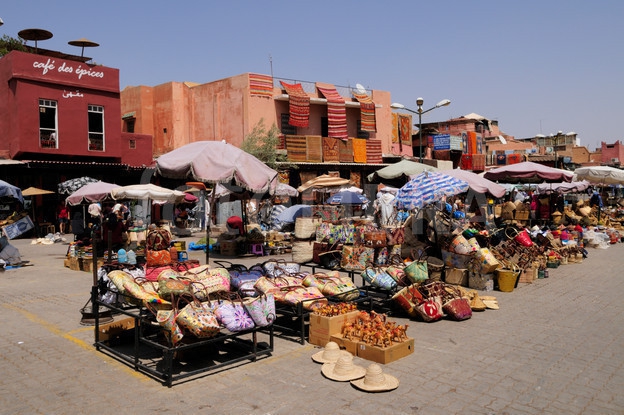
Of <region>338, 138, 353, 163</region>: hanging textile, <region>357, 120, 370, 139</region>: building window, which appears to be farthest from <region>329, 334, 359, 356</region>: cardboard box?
<region>357, 120, 370, 139</region>: building window

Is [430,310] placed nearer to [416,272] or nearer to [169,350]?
[416,272]

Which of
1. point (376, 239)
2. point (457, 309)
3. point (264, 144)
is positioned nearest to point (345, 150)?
point (264, 144)

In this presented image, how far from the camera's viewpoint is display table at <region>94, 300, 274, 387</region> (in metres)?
5.21

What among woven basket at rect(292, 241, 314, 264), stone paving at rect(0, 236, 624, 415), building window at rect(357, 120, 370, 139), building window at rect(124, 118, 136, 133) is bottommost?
stone paving at rect(0, 236, 624, 415)

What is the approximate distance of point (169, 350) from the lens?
16.1 ft

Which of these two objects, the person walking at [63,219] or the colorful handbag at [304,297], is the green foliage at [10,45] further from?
the colorful handbag at [304,297]

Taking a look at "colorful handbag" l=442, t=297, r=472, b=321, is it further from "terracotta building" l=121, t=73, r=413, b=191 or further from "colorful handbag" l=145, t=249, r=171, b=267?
"terracotta building" l=121, t=73, r=413, b=191

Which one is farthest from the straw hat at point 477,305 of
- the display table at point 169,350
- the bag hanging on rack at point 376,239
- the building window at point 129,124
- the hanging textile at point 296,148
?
the building window at point 129,124

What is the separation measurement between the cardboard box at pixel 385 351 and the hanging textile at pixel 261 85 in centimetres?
2356

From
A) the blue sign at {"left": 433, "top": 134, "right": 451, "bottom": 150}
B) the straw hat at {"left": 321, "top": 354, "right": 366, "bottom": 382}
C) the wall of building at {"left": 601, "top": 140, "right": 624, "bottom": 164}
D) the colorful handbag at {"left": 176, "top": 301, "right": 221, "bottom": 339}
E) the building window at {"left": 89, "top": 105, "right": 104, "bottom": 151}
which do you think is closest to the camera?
the colorful handbag at {"left": 176, "top": 301, "right": 221, "bottom": 339}

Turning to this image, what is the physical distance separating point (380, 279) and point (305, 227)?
368 inches

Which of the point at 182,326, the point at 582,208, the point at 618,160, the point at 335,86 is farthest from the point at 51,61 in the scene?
the point at 618,160

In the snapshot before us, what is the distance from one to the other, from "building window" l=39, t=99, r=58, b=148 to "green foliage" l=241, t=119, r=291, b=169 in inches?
350

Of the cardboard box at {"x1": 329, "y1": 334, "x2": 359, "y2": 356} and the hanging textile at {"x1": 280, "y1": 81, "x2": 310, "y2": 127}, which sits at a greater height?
the hanging textile at {"x1": 280, "y1": 81, "x2": 310, "y2": 127}
